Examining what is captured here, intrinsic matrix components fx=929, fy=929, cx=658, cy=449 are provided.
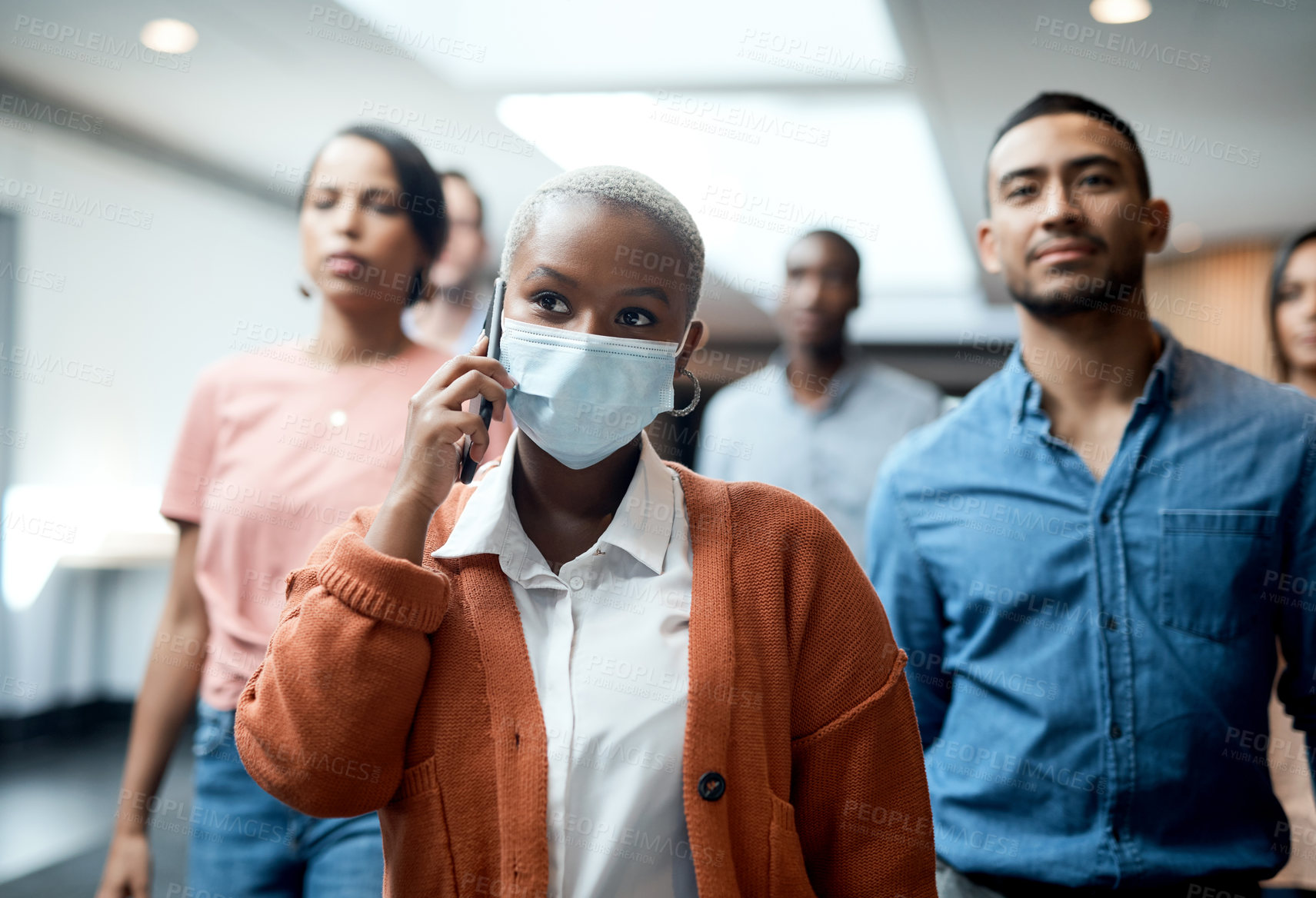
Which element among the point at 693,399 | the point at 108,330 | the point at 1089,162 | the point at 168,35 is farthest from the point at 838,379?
the point at 108,330

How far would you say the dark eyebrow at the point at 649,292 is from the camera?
3.59ft

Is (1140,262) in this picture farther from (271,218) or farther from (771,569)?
(271,218)

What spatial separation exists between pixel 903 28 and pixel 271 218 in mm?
3305

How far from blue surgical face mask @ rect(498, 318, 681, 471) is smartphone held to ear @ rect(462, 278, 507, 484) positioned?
0.04ft

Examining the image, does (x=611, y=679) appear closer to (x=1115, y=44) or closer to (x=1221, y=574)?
(x=1221, y=574)

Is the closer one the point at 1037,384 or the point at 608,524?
the point at 608,524

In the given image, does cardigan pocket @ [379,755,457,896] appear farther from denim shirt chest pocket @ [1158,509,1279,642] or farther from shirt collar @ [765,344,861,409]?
shirt collar @ [765,344,861,409]

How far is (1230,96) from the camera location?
3.58 metres

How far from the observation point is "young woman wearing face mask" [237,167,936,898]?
99cm

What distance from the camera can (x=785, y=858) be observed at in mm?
1036

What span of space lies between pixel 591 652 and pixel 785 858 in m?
0.31

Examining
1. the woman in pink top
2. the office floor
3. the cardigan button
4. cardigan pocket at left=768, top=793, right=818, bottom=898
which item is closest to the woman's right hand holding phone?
the cardigan button

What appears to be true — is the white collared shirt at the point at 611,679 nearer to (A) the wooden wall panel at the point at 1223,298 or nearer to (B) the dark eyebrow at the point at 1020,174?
(B) the dark eyebrow at the point at 1020,174

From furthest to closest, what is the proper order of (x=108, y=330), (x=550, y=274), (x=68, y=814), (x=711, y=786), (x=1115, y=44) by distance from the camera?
(x=108, y=330), (x=68, y=814), (x=1115, y=44), (x=550, y=274), (x=711, y=786)
